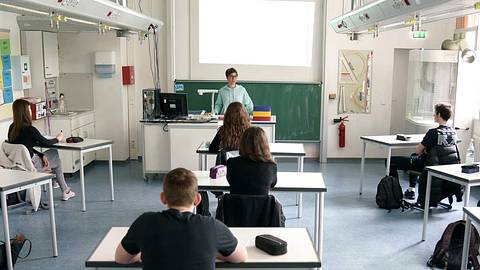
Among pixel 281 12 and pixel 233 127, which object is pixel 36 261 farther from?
pixel 281 12

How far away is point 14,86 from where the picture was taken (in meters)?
6.46

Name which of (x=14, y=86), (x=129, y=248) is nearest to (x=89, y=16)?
(x=129, y=248)

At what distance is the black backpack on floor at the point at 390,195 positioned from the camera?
19.1 ft

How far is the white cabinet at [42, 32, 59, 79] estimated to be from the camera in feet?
23.1

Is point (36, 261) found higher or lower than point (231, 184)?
lower

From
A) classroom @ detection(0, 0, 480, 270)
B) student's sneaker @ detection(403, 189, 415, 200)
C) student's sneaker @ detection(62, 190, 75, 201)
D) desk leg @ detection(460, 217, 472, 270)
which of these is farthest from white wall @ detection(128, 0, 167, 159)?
desk leg @ detection(460, 217, 472, 270)

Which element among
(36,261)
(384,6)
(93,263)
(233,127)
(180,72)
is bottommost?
(36,261)

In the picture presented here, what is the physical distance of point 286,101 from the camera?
8.28 metres

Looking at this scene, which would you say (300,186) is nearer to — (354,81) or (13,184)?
(13,184)

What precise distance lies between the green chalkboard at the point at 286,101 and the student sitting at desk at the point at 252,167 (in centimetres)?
480

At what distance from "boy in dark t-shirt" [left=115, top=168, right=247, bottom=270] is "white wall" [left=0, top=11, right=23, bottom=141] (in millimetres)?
4690

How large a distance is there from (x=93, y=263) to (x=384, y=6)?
128 inches

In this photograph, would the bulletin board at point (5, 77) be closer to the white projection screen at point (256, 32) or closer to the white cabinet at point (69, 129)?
the white cabinet at point (69, 129)

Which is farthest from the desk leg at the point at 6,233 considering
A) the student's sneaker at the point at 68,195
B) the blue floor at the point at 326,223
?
the student's sneaker at the point at 68,195
